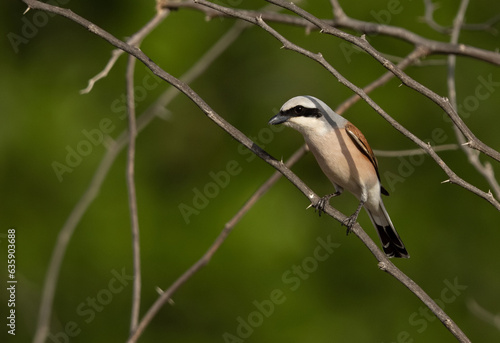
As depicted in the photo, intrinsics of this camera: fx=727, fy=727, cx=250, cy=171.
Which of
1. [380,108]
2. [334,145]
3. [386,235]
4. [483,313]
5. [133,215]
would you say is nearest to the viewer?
[380,108]

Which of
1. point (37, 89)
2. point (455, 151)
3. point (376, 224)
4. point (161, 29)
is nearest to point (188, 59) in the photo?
point (161, 29)

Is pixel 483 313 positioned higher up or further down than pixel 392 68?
higher up

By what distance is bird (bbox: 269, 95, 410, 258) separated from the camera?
3.48 m

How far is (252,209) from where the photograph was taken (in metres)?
6.57

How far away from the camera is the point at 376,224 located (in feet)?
14.0

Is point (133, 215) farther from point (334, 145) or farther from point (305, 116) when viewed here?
point (334, 145)

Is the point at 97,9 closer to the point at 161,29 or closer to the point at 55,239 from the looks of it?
the point at 161,29

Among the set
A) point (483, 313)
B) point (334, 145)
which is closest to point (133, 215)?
point (334, 145)

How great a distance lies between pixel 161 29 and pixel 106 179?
158 cm

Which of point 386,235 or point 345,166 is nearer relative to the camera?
point 345,166

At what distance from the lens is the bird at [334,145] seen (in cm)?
348

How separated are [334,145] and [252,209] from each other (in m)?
3.02

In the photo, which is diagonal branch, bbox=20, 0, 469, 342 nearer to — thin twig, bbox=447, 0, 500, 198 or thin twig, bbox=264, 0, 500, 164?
thin twig, bbox=264, 0, 500, 164

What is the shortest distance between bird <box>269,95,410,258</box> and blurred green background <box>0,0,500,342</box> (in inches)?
104
